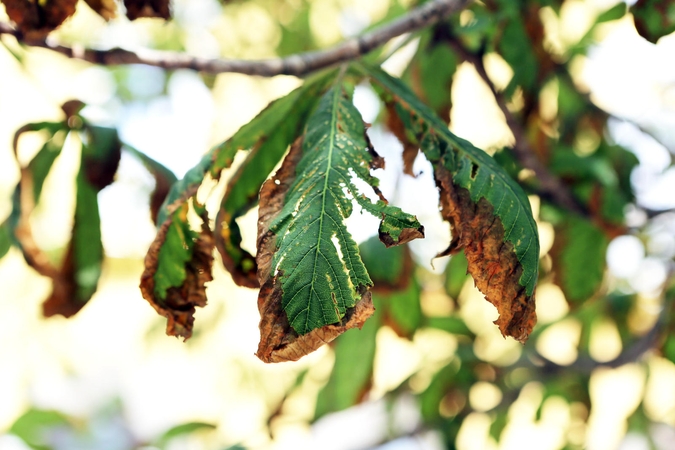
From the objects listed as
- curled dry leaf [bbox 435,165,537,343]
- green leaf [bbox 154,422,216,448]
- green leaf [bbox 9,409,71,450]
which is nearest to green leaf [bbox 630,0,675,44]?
curled dry leaf [bbox 435,165,537,343]

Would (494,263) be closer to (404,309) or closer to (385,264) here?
(385,264)

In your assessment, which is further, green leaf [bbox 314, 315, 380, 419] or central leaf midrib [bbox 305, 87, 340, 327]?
green leaf [bbox 314, 315, 380, 419]

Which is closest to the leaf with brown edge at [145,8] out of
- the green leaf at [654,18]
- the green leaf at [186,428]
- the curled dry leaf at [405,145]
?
the curled dry leaf at [405,145]

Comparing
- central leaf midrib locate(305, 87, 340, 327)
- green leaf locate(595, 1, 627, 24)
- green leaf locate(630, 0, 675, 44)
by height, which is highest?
central leaf midrib locate(305, 87, 340, 327)

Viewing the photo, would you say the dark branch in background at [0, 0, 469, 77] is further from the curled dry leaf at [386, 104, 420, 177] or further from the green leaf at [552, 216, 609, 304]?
the green leaf at [552, 216, 609, 304]

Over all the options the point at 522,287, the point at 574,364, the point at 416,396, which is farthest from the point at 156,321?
the point at 522,287

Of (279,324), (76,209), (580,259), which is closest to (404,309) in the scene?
(580,259)

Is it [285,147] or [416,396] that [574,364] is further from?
[285,147]
